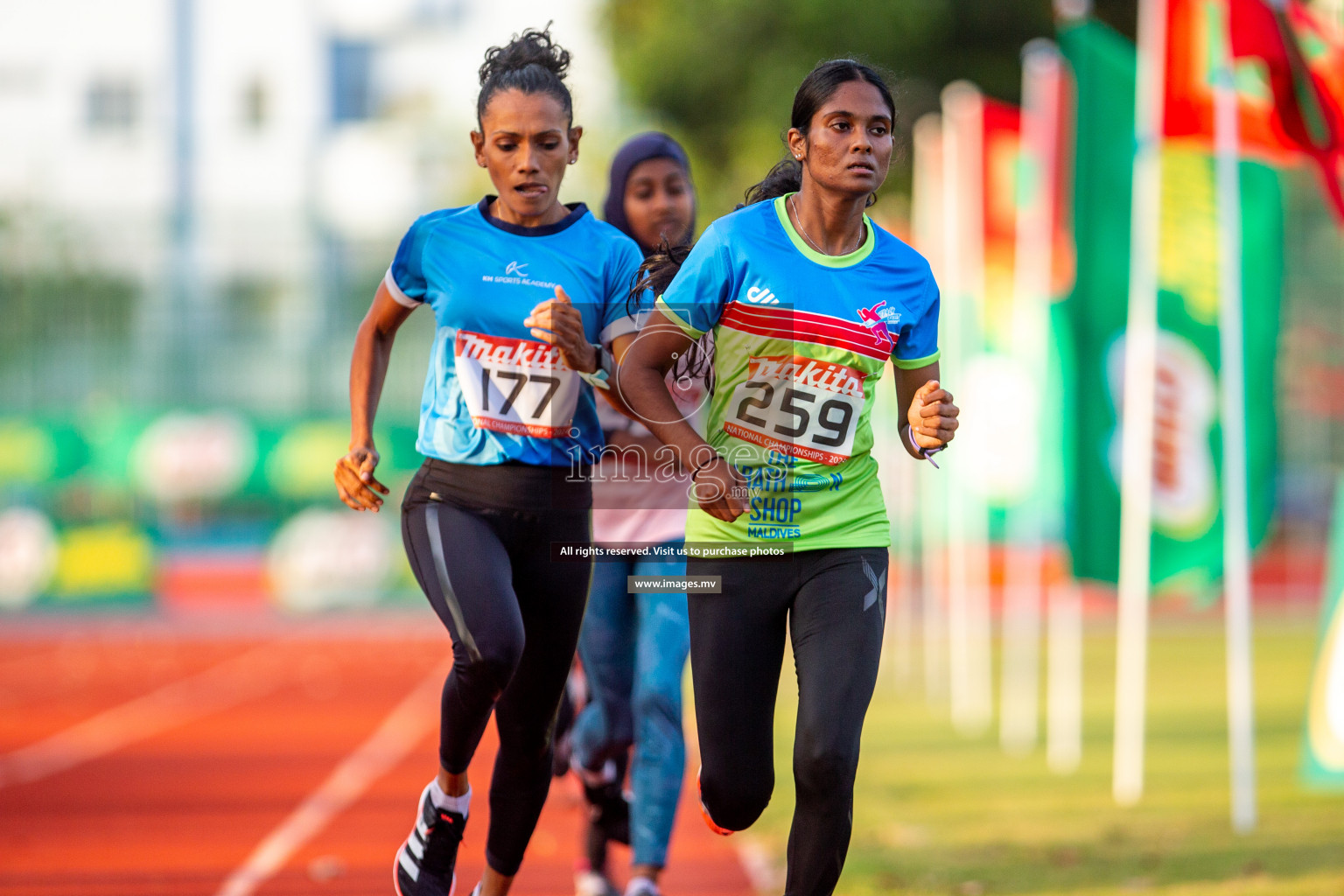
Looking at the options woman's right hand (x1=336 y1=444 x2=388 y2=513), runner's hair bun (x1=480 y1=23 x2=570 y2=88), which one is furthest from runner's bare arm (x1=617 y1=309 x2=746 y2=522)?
runner's hair bun (x1=480 y1=23 x2=570 y2=88)

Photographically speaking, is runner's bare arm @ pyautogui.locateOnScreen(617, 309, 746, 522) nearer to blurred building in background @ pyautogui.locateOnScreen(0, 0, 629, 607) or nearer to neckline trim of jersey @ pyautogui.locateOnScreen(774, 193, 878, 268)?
neckline trim of jersey @ pyautogui.locateOnScreen(774, 193, 878, 268)

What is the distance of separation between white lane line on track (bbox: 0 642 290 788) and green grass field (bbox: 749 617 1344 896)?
5.10m

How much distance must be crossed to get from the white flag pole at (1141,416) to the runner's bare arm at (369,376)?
5599 millimetres

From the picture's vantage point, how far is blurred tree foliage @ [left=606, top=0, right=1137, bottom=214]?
948 inches

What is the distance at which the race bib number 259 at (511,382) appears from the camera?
488 cm

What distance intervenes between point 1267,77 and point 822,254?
523 centimetres

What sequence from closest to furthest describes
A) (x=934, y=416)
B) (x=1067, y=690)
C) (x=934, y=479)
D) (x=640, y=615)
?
(x=934, y=416) < (x=640, y=615) < (x=1067, y=690) < (x=934, y=479)

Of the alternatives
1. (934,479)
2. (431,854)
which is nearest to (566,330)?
(431,854)

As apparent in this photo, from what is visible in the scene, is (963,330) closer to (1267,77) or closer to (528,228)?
(1267,77)

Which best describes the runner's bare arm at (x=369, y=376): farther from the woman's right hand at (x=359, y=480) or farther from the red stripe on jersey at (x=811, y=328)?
the red stripe on jersey at (x=811, y=328)

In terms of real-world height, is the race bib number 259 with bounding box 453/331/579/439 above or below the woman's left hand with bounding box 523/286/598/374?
below

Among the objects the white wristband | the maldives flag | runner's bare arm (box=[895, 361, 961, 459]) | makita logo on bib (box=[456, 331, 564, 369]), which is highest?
the maldives flag

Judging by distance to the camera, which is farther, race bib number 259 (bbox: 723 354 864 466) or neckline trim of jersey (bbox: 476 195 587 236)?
neckline trim of jersey (bbox: 476 195 587 236)

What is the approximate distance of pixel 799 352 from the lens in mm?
4453
